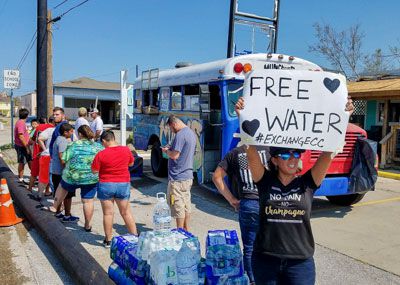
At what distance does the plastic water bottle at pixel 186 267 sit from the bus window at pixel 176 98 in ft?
18.7

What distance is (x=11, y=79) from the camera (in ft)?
47.6

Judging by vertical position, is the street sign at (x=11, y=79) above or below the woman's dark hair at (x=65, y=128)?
above

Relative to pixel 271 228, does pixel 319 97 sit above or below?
above

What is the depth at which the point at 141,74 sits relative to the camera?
36.6 ft

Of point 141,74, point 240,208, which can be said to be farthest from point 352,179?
point 141,74

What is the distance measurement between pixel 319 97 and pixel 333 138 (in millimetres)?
295

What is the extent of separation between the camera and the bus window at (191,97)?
792cm

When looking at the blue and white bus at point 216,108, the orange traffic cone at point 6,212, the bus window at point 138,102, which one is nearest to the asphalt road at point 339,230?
the blue and white bus at point 216,108

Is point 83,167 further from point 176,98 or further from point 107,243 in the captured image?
point 176,98

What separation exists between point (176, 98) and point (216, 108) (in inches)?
60.4

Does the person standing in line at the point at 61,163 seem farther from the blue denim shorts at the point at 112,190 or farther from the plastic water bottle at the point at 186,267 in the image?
the plastic water bottle at the point at 186,267

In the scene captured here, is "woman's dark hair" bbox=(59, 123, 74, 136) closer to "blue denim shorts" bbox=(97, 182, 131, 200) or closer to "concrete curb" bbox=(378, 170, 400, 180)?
"blue denim shorts" bbox=(97, 182, 131, 200)

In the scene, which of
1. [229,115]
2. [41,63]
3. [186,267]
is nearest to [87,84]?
[41,63]

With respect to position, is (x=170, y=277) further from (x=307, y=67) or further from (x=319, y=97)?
(x=307, y=67)
